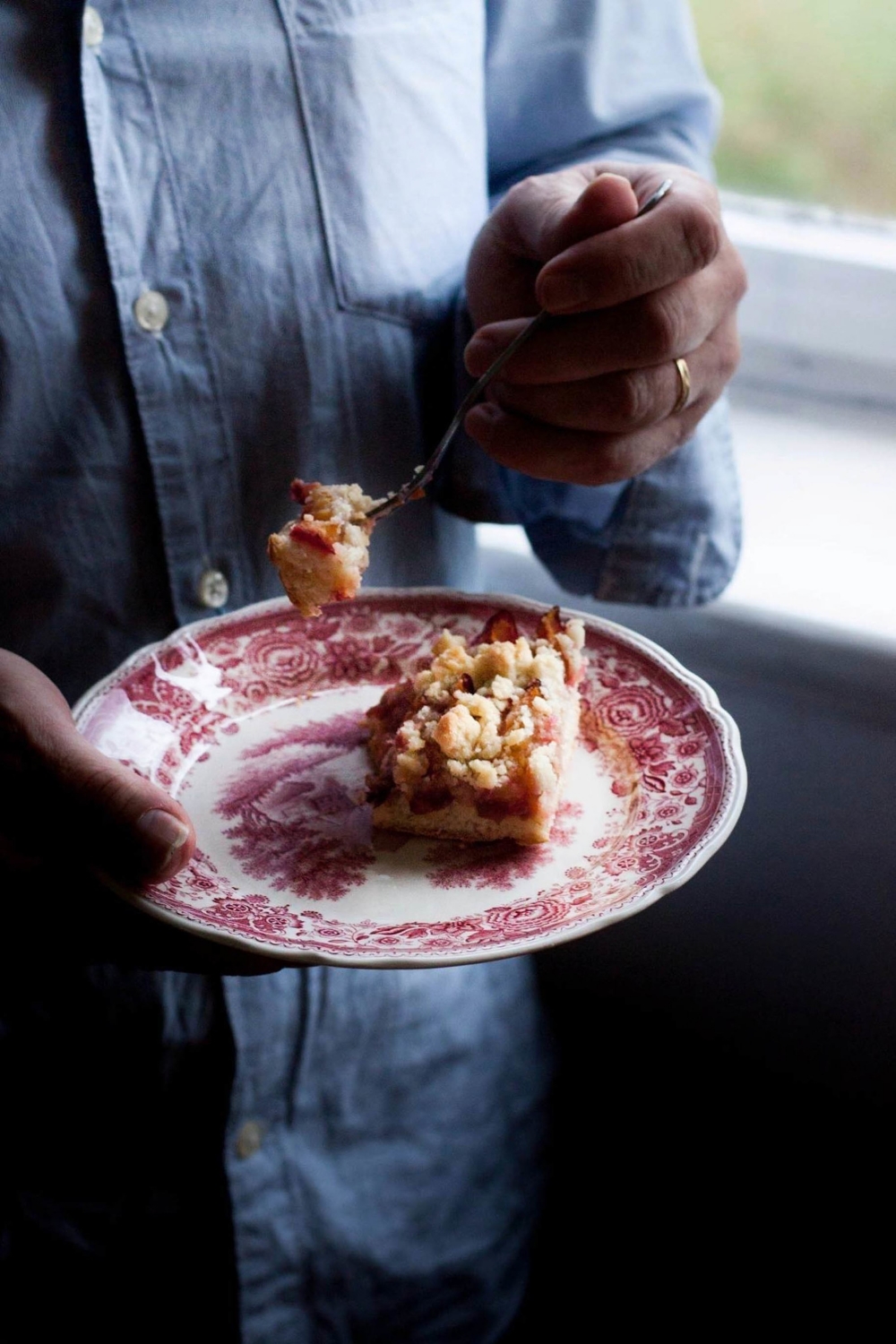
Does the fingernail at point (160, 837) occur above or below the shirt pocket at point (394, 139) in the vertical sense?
below

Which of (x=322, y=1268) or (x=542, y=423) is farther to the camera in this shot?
(x=322, y=1268)

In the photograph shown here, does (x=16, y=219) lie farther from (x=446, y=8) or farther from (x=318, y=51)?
(x=446, y=8)

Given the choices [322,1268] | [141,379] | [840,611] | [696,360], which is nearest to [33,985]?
[322,1268]

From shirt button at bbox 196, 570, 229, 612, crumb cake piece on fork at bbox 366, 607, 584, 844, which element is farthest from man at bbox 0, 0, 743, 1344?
crumb cake piece on fork at bbox 366, 607, 584, 844

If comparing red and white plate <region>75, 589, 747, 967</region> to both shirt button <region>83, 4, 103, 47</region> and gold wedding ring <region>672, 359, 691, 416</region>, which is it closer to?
gold wedding ring <region>672, 359, 691, 416</region>

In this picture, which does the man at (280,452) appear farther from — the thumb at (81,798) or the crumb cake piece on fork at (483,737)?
the crumb cake piece on fork at (483,737)

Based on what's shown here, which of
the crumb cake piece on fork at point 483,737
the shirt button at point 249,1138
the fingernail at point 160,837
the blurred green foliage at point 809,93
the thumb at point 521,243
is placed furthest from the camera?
the blurred green foliage at point 809,93

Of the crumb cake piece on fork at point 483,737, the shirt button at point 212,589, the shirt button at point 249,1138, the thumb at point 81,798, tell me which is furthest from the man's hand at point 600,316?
the shirt button at point 249,1138
